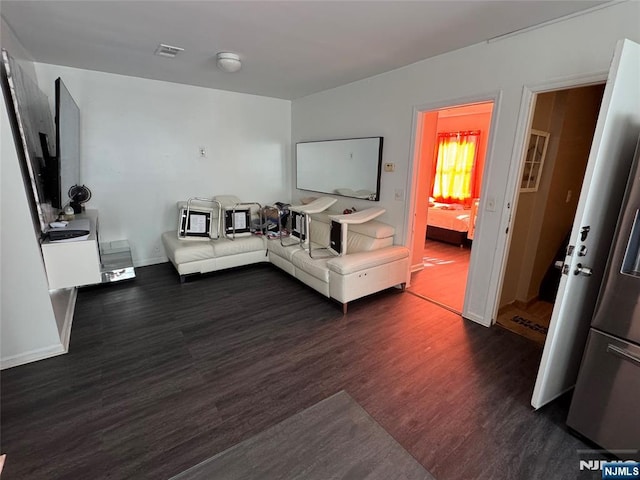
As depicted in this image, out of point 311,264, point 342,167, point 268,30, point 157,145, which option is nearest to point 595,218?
point 311,264

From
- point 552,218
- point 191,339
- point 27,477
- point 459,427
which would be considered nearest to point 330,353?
point 459,427

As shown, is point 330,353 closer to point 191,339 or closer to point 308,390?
point 308,390

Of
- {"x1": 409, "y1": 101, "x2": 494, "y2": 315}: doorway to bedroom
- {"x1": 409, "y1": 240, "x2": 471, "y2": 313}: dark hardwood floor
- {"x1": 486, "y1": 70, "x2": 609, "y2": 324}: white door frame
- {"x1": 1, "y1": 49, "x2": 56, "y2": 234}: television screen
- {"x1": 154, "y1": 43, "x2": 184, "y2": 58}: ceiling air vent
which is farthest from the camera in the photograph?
{"x1": 409, "y1": 101, "x2": 494, "y2": 315}: doorway to bedroom

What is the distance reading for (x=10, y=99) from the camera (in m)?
1.96

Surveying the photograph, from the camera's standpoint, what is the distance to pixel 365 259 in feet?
10.0

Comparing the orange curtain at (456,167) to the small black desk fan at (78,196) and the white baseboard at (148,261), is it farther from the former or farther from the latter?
the small black desk fan at (78,196)

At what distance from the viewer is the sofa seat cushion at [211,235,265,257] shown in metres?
3.88

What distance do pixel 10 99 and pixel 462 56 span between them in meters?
3.41

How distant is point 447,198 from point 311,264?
452 cm

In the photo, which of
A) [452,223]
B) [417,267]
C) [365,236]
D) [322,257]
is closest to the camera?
[322,257]

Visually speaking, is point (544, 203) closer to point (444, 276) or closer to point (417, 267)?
point (444, 276)

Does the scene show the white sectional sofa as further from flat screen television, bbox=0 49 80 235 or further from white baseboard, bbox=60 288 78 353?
flat screen television, bbox=0 49 80 235

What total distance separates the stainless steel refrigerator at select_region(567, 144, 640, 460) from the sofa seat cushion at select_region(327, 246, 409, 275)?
5.80 ft

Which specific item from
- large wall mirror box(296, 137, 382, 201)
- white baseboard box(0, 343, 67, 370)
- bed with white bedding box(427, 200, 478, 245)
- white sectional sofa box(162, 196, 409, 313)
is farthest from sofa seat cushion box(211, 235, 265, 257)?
bed with white bedding box(427, 200, 478, 245)
